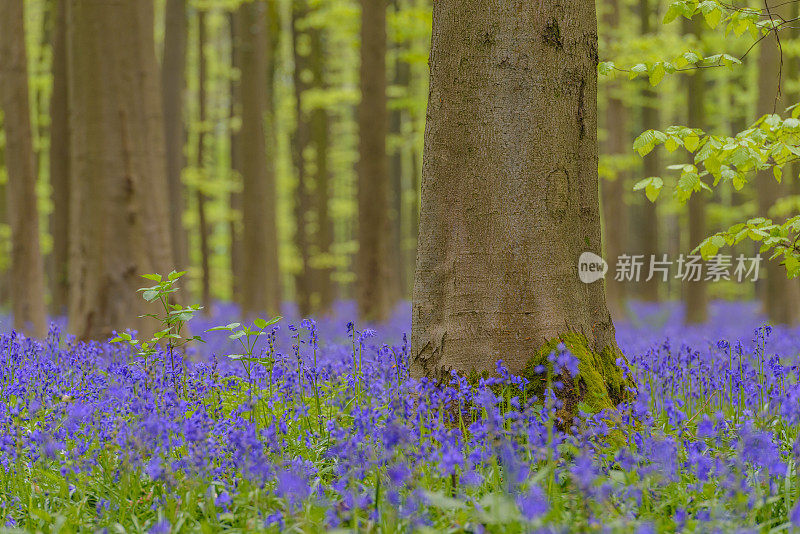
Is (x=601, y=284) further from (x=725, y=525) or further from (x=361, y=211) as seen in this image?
(x=361, y=211)

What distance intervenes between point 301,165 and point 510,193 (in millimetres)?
12604

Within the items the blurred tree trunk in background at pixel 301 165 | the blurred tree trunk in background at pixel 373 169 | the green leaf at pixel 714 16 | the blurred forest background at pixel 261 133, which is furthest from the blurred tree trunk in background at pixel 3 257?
the green leaf at pixel 714 16

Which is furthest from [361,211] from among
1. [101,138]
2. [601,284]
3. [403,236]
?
[403,236]

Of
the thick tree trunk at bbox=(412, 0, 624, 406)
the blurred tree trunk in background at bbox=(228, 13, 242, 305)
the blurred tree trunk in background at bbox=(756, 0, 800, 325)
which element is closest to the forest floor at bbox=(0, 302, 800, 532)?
the thick tree trunk at bbox=(412, 0, 624, 406)

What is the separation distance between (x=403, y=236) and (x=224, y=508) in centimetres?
2500

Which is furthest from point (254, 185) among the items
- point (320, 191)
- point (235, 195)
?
point (235, 195)

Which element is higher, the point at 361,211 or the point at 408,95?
the point at 408,95

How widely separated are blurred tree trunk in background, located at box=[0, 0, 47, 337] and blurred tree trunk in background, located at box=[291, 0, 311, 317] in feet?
19.5

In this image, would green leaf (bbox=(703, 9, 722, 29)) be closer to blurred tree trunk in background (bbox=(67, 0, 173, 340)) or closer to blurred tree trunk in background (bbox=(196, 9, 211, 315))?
blurred tree trunk in background (bbox=(67, 0, 173, 340))

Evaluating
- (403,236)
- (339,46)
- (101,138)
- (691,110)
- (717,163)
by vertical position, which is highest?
(339,46)

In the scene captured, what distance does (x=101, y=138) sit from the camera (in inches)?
276

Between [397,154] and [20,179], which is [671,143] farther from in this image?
[397,154]

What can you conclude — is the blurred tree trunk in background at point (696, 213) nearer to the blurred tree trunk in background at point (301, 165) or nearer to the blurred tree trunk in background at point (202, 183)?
the blurred tree trunk in background at point (301, 165)

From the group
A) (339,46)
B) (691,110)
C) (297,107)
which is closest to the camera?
(691,110)
